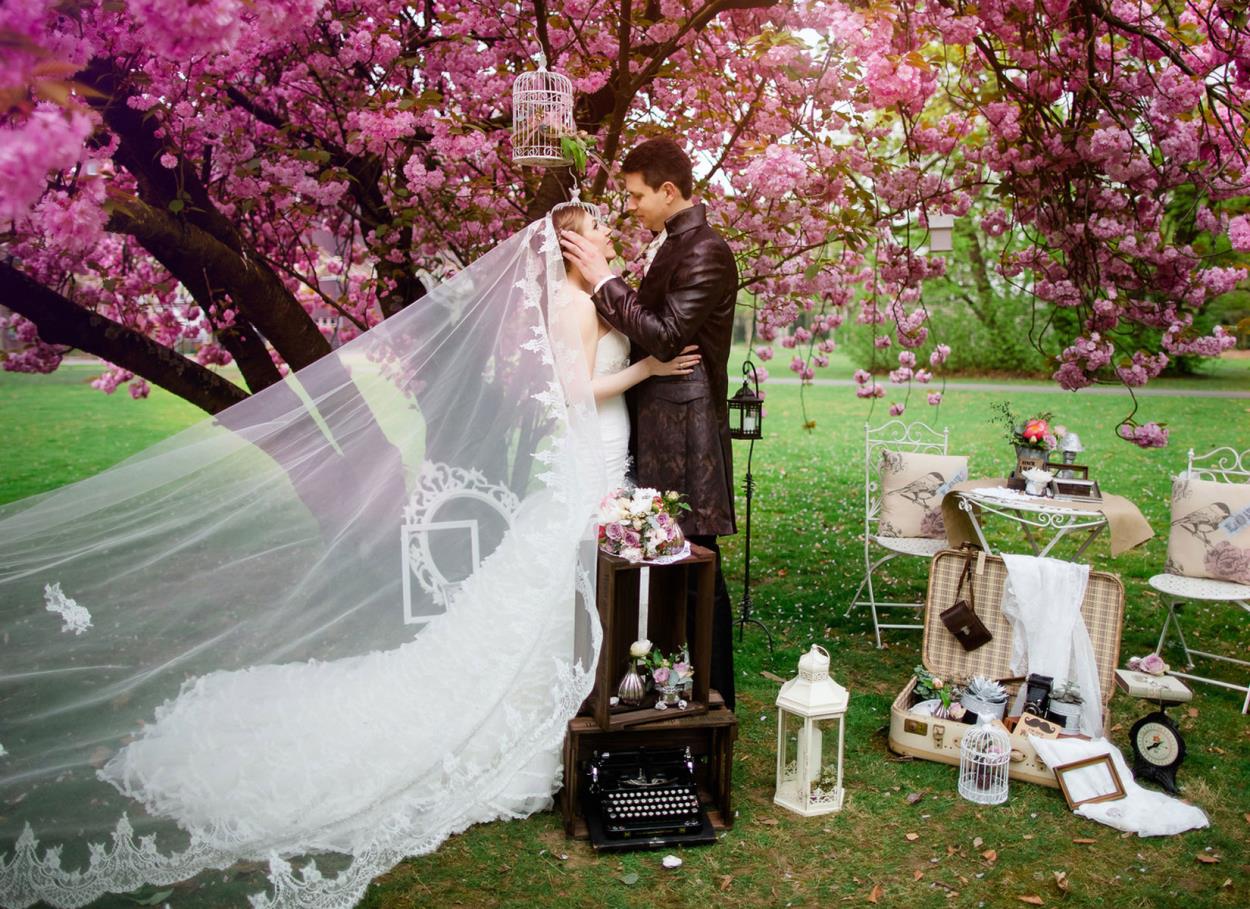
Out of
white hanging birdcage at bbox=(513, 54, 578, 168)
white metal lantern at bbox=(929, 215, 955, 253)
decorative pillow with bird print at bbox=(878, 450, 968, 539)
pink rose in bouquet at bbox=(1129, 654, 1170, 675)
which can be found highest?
white hanging birdcage at bbox=(513, 54, 578, 168)

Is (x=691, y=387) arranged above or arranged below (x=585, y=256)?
below

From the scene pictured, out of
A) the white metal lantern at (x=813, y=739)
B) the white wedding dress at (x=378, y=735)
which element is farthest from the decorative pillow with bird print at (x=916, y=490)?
the white wedding dress at (x=378, y=735)

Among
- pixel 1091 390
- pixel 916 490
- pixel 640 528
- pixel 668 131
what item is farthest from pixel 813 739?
pixel 1091 390

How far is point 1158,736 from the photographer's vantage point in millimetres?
3736

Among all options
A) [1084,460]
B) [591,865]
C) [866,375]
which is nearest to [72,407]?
[866,375]

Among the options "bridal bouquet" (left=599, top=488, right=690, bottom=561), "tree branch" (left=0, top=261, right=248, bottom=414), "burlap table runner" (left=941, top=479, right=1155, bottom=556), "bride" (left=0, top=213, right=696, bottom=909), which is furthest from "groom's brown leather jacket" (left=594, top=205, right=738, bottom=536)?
"tree branch" (left=0, top=261, right=248, bottom=414)

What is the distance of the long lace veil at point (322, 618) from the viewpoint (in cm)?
275

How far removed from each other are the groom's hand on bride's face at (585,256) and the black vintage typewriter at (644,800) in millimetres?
1606

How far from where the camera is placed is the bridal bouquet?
319 centimetres

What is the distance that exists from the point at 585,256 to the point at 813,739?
1837 millimetres

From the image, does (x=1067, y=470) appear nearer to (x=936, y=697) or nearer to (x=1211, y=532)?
(x=1211, y=532)

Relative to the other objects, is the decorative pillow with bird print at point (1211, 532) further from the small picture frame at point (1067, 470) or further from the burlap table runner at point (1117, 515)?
the small picture frame at point (1067, 470)

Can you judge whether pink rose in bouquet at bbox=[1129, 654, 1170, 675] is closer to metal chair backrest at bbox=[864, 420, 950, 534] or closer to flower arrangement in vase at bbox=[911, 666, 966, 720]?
flower arrangement in vase at bbox=[911, 666, 966, 720]

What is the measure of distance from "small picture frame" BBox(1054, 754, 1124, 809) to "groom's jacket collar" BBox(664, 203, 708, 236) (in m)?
2.33
